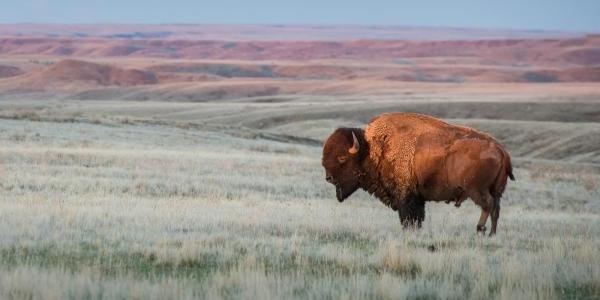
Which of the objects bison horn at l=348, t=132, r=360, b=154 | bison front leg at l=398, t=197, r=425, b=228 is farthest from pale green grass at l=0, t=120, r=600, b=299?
bison horn at l=348, t=132, r=360, b=154

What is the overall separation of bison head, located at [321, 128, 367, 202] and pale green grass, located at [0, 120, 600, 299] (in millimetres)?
614

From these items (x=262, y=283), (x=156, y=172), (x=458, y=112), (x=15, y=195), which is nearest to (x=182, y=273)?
(x=262, y=283)

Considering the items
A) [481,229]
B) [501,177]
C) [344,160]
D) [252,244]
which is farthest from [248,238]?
[501,177]

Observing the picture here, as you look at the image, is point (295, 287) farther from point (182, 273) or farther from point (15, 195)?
point (15, 195)

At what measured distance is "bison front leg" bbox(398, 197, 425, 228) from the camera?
42.3 feet

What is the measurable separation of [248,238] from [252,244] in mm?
537

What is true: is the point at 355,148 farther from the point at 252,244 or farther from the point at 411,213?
the point at 252,244

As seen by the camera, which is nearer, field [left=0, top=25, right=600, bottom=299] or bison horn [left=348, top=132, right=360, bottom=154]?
field [left=0, top=25, right=600, bottom=299]

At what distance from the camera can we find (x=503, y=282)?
8.55 m

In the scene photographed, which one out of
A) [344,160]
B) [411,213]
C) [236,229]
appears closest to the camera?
[236,229]

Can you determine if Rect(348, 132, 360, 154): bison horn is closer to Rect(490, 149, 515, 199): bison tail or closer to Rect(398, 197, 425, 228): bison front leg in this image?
Rect(398, 197, 425, 228): bison front leg

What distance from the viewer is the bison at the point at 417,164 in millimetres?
12398

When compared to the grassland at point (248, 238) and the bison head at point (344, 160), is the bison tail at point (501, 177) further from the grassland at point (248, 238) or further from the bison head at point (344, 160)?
the bison head at point (344, 160)

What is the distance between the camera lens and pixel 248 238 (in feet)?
37.4
